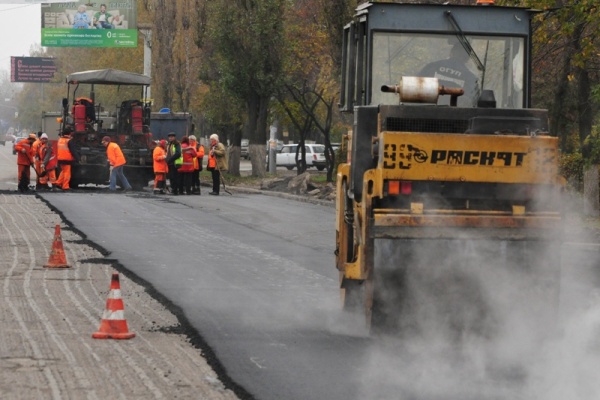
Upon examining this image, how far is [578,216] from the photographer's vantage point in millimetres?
22609

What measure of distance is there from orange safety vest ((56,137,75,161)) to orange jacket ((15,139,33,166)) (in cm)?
79

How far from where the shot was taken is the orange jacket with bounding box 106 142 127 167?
30438mm

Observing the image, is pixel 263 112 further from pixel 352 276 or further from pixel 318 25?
pixel 352 276

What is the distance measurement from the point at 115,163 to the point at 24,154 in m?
2.33

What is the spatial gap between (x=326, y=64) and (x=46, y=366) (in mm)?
33231

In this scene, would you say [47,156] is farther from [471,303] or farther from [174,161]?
[471,303]

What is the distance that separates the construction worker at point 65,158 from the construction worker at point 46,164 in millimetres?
240

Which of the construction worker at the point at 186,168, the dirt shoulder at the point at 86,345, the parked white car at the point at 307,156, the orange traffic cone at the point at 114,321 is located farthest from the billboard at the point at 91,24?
the orange traffic cone at the point at 114,321

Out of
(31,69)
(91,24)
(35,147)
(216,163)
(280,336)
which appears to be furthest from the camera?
(31,69)

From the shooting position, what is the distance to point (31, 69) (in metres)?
105

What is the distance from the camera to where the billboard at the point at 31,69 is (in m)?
104

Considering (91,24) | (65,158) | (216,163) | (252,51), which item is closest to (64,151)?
(65,158)

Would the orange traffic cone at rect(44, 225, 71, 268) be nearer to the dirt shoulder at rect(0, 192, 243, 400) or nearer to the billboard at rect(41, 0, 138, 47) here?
the dirt shoulder at rect(0, 192, 243, 400)

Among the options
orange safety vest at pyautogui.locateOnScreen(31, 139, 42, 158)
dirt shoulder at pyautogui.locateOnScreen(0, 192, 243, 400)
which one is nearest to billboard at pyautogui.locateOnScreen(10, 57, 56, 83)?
orange safety vest at pyautogui.locateOnScreen(31, 139, 42, 158)
